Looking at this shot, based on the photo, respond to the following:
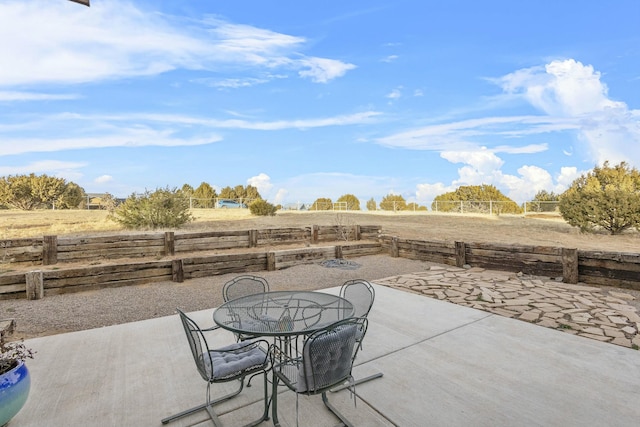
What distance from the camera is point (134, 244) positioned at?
7.09 m

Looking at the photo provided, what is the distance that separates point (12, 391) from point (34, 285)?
3801mm

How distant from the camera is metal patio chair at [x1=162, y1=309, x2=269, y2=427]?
1.93 metres

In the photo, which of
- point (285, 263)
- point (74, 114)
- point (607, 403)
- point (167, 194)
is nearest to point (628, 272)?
point (607, 403)

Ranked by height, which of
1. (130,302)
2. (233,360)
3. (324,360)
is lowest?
(130,302)

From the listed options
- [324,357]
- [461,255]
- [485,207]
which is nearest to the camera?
[324,357]

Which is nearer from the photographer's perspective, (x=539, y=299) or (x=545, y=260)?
(x=539, y=299)

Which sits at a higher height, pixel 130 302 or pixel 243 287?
pixel 243 287

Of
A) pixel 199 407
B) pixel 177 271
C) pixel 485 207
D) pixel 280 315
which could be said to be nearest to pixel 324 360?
pixel 280 315

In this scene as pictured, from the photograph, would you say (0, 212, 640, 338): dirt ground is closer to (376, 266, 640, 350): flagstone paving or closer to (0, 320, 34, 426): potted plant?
(376, 266, 640, 350): flagstone paving

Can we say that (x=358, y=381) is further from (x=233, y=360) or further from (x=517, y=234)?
(x=517, y=234)

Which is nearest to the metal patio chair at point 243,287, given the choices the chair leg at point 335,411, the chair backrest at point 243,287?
the chair backrest at point 243,287

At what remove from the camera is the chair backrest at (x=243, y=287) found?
312 cm

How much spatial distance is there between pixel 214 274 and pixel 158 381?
3.89 meters

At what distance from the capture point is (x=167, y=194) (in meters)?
10.2
